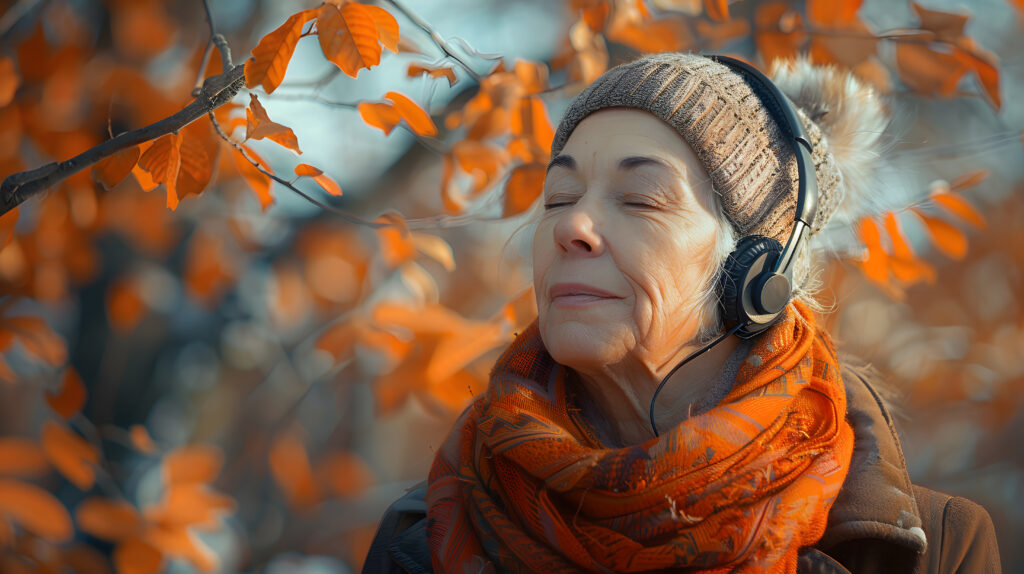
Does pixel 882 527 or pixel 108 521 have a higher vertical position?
pixel 108 521

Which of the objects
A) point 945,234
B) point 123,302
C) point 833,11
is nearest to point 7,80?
point 123,302

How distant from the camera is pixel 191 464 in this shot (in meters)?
2.80

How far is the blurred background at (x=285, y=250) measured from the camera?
7.87ft

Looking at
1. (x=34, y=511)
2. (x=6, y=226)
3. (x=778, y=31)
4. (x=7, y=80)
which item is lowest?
(x=778, y=31)

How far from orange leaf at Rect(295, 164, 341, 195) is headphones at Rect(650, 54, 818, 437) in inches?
36.0

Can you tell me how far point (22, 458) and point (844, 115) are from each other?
311cm

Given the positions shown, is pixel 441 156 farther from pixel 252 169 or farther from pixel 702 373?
pixel 702 373

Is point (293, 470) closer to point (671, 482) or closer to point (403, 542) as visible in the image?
point (403, 542)

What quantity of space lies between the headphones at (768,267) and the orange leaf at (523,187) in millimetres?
1238

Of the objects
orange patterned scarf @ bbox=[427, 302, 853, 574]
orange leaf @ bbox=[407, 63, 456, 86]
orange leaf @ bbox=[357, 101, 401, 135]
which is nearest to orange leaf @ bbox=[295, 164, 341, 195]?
orange leaf @ bbox=[357, 101, 401, 135]

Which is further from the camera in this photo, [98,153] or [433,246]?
[433,246]

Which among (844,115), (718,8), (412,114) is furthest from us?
(718,8)

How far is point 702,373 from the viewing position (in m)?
1.26

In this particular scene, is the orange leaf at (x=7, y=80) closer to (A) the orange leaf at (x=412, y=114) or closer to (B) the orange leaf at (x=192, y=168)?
(B) the orange leaf at (x=192, y=168)
